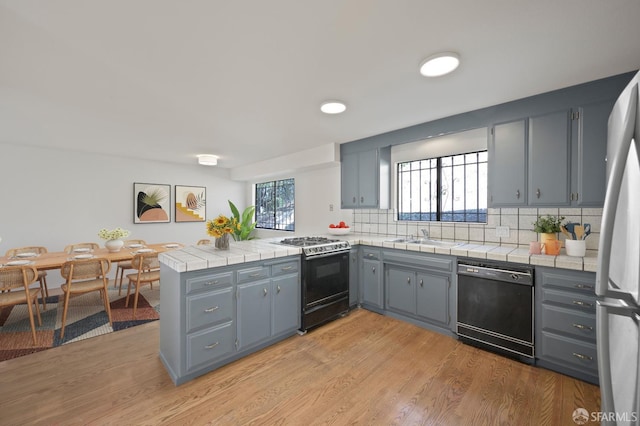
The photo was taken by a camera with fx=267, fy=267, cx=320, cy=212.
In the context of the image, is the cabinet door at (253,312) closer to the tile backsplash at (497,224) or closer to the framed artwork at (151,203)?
the tile backsplash at (497,224)

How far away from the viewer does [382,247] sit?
3.29 m

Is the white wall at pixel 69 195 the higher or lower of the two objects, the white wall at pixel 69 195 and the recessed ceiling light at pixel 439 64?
the lower

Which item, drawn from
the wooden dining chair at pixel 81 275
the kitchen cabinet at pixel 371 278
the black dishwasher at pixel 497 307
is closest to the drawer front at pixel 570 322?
the black dishwasher at pixel 497 307

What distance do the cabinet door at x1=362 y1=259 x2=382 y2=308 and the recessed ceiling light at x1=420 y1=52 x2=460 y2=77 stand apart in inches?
84.7

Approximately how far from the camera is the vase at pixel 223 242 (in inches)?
102

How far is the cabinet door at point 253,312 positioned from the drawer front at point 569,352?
7.75ft

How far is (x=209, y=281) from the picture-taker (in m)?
2.16

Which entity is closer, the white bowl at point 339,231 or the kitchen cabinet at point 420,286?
the kitchen cabinet at point 420,286

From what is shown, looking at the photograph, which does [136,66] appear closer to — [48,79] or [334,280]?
[48,79]

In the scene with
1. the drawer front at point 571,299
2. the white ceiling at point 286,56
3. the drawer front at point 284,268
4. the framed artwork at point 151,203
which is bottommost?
the drawer front at point 571,299

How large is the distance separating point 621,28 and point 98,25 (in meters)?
3.03

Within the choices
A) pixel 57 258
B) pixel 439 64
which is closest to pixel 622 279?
pixel 439 64

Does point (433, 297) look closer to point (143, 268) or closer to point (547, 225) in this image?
point (547, 225)

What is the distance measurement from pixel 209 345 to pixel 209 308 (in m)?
0.30
